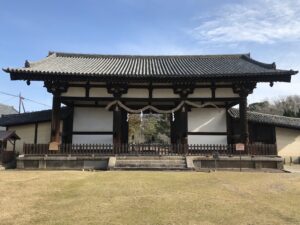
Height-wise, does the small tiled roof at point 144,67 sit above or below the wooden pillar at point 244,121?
above

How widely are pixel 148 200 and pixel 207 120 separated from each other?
1109cm

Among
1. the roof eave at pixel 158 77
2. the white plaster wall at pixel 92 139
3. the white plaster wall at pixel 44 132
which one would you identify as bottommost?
the white plaster wall at pixel 92 139

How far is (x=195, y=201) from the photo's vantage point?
8125 mm

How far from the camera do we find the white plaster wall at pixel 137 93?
59.3 feet

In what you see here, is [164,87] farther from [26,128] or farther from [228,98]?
[26,128]

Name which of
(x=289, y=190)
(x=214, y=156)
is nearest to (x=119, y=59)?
(x=214, y=156)

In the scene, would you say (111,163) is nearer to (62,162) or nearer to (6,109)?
(62,162)

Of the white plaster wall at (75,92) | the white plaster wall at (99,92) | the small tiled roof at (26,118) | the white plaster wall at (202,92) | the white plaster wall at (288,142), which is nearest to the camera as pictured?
the white plaster wall at (75,92)

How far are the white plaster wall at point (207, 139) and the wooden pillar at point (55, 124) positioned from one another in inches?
292

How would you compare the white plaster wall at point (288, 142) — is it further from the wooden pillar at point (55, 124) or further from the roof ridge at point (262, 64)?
the wooden pillar at point (55, 124)

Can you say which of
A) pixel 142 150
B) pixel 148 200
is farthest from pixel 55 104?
pixel 148 200

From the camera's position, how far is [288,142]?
85.2 feet

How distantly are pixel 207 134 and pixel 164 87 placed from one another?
3.73m

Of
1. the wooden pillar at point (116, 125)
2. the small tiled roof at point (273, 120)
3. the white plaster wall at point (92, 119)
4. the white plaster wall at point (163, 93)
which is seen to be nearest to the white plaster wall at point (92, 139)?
the white plaster wall at point (92, 119)
